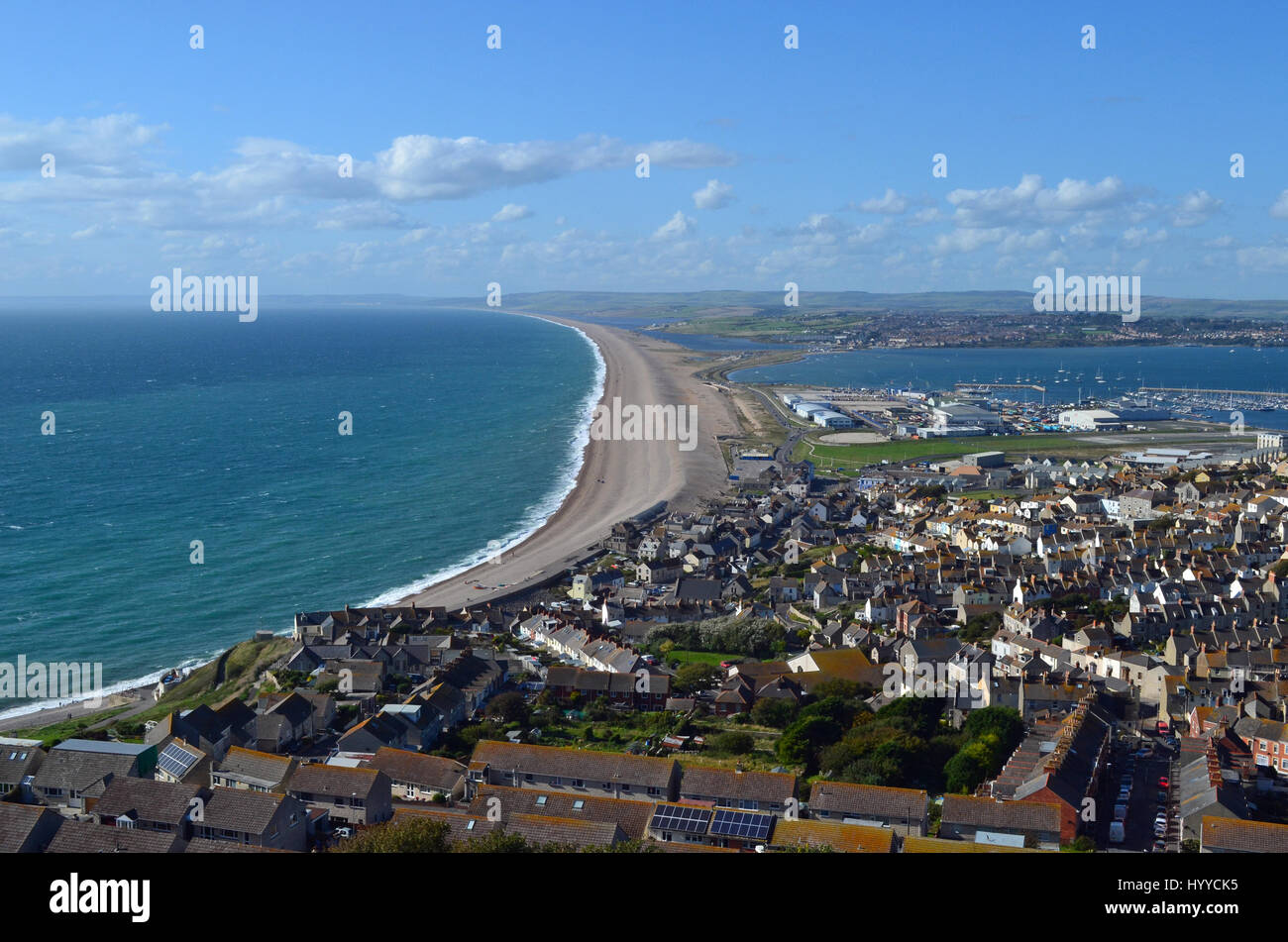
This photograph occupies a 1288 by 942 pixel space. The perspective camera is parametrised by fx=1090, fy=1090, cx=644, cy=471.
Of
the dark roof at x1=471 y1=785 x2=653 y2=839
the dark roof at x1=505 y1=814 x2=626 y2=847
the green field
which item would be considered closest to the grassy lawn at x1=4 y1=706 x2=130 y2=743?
the dark roof at x1=471 y1=785 x2=653 y2=839

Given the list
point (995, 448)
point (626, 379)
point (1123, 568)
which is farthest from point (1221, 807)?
point (626, 379)

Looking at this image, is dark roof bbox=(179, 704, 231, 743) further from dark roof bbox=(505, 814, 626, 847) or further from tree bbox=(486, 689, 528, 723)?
dark roof bbox=(505, 814, 626, 847)

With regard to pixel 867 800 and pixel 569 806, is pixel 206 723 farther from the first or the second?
pixel 867 800

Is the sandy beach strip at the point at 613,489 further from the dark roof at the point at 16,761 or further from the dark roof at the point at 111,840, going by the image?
the dark roof at the point at 111,840

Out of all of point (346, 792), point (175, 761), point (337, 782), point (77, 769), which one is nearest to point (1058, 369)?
point (175, 761)

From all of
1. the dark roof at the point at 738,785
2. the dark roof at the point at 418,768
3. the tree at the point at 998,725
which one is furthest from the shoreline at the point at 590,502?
the tree at the point at 998,725

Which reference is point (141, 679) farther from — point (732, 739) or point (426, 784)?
point (732, 739)
